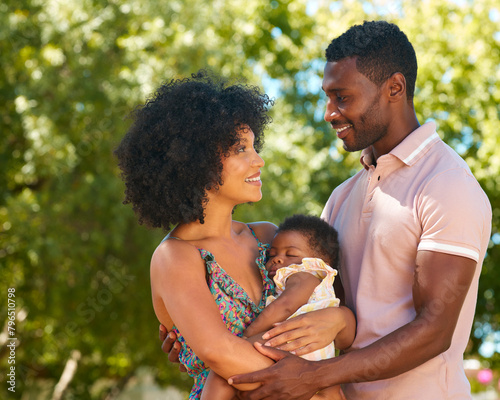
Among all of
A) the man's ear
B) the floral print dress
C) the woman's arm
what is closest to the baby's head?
the floral print dress

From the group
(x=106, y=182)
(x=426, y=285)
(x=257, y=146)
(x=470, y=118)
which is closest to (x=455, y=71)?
(x=470, y=118)

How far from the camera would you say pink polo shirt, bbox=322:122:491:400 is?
2.41m

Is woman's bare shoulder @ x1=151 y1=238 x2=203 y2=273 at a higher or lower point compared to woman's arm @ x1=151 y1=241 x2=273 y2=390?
higher

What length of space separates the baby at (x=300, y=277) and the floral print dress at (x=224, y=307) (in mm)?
81

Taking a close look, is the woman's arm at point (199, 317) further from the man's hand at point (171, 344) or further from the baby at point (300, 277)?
the man's hand at point (171, 344)

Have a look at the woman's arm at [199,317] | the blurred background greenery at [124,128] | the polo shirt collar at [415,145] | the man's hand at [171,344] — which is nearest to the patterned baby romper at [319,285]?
the woman's arm at [199,317]

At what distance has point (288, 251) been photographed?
2963 mm

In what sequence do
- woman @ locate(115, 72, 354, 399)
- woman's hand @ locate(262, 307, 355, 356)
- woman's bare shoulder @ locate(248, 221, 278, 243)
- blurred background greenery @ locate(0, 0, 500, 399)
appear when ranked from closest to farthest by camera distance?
woman's hand @ locate(262, 307, 355, 356), woman @ locate(115, 72, 354, 399), woman's bare shoulder @ locate(248, 221, 278, 243), blurred background greenery @ locate(0, 0, 500, 399)

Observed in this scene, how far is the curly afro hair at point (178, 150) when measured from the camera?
277 centimetres

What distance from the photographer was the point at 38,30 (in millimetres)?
9086

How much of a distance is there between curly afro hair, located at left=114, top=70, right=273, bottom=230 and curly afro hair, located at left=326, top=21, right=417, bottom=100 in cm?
53

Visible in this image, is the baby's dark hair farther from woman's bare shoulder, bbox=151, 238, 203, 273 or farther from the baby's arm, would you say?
woman's bare shoulder, bbox=151, 238, 203, 273

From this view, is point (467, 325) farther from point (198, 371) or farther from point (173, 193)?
point (173, 193)

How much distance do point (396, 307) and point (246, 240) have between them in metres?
0.79
